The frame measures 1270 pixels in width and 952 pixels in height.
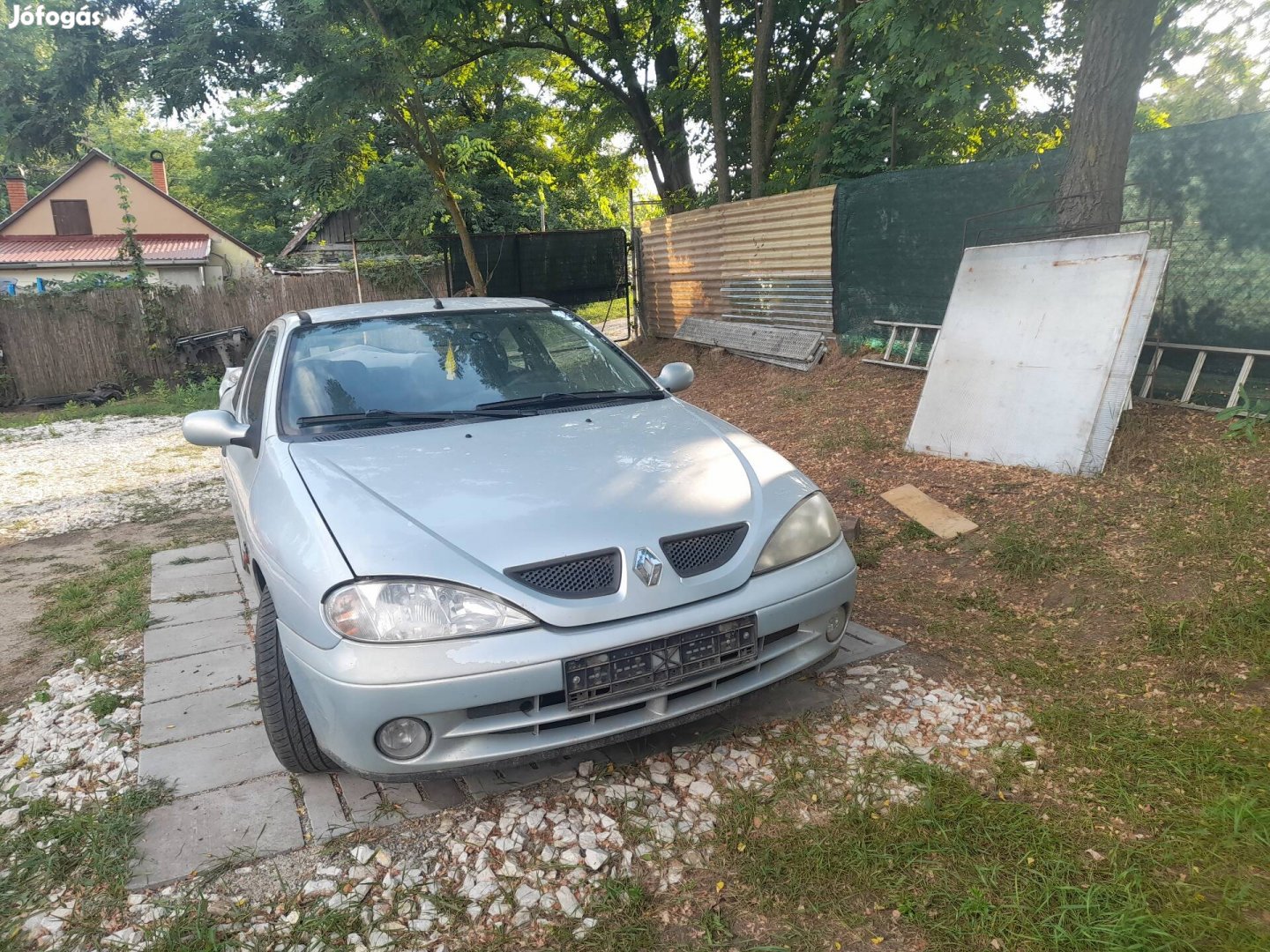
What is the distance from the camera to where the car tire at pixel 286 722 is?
2531mm

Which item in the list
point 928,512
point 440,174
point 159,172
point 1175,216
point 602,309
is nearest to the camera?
point 928,512

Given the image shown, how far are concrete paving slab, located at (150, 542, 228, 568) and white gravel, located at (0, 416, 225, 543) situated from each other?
4.91 ft

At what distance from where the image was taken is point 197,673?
3500 mm

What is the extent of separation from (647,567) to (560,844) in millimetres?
860

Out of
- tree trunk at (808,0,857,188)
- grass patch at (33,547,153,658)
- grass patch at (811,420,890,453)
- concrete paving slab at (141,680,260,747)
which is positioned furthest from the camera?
tree trunk at (808,0,857,188)

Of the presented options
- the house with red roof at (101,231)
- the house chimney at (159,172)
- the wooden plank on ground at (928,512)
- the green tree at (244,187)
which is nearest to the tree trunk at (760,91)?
the wooden plank on ground at (928,512)

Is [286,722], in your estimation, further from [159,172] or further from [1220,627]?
[159,172]

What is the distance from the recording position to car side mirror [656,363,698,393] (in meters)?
3.79

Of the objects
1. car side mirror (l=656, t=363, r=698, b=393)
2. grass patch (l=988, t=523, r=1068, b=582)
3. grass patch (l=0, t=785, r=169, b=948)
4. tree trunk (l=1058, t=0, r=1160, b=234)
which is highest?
tree trunk (l=1058, t=0, r=1160, b=234)

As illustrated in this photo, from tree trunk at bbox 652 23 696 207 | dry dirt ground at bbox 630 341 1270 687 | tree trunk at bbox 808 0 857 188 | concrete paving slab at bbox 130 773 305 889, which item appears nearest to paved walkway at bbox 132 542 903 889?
concrete paving slab at bbox 130 773 305 889

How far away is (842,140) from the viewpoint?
10.9 meters

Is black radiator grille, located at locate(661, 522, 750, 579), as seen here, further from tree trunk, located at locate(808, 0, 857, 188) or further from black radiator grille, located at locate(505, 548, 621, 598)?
tree trunk, located at locate(808, 0, 857, 188)

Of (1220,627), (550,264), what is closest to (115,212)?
(550,264)

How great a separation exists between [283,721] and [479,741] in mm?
757
